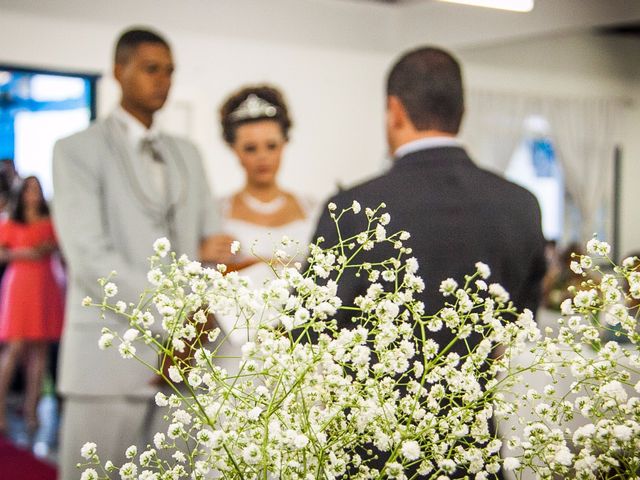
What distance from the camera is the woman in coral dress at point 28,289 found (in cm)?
595

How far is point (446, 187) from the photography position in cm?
193

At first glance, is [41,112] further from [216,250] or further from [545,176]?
[545,176]

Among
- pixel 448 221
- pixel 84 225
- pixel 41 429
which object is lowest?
pixel 41 429

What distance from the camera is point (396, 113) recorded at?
6.98ft

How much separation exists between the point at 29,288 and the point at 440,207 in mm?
4603

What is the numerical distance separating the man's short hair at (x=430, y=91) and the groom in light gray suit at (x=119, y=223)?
139 centimetres

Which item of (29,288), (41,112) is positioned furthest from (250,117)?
(29,288)

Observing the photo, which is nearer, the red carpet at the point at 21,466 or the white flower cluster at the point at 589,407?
the white flower cluster at the point at 589,407

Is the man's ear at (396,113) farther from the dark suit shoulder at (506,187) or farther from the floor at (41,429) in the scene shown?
the floor at (41,429)

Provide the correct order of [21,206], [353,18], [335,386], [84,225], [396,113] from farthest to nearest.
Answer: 1. [353,18]
2. [21,206]
3. [84,225]
4. [396,113]
5. [335,386]

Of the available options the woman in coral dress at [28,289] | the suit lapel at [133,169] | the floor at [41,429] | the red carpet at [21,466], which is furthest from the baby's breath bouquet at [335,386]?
the woman in coral dress at [28,289]

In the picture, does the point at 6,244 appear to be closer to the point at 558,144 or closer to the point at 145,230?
the point at 145,230

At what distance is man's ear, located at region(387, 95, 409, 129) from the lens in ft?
6.92

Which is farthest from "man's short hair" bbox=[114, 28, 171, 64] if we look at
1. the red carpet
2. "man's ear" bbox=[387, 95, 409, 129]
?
the red carpet
